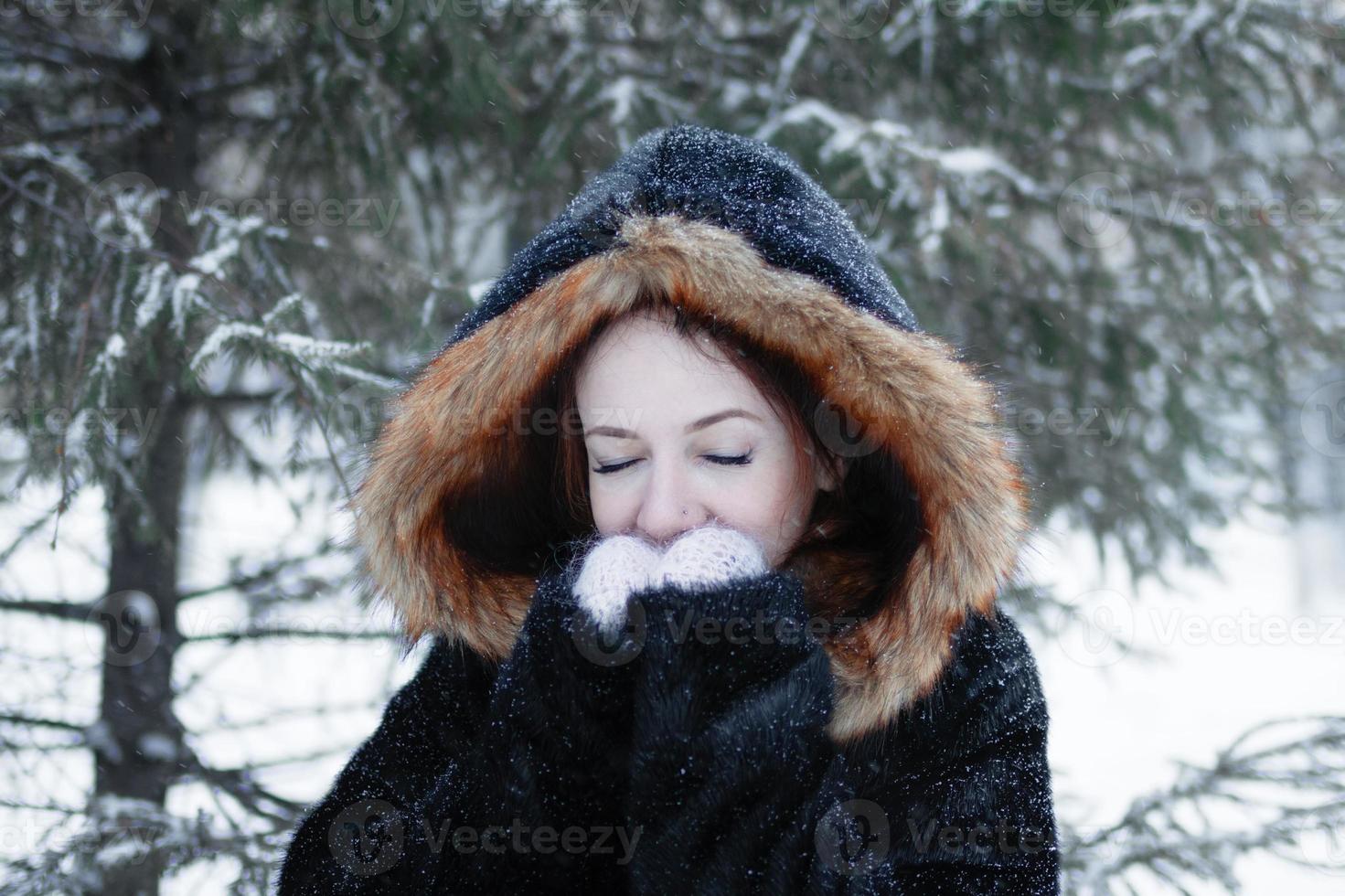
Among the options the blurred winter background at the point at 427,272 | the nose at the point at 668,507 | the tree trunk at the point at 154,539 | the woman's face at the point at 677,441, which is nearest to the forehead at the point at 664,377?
the woman's face at the point at 677,441

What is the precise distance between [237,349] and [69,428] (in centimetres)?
50

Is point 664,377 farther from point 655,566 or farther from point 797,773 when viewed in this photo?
point 797,773

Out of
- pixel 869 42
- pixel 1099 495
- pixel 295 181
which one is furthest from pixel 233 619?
pixel 1099 495

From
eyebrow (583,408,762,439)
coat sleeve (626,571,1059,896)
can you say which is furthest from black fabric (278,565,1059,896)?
eyebrow (583,408,762,439)

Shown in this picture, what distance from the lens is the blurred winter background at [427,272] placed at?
9.19 feet

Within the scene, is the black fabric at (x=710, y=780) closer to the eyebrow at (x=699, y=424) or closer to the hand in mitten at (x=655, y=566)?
the hand in mitten at (x=655, y=566)

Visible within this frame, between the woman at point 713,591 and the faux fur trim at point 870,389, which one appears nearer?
the woman at point 713,591

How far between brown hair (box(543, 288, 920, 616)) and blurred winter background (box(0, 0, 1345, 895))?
798 millimetres

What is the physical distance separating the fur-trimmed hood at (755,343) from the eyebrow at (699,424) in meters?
0.13

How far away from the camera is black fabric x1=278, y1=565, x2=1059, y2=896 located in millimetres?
1541

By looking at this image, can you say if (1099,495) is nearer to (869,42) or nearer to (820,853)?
(869,42)

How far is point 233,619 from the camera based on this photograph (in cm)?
364

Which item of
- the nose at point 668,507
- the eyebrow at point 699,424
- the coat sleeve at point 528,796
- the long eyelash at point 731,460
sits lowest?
the coat sleeve at point 528,796

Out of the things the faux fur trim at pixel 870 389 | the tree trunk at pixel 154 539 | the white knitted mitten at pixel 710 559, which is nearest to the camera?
the white knitted mitten at pixel 710 559
